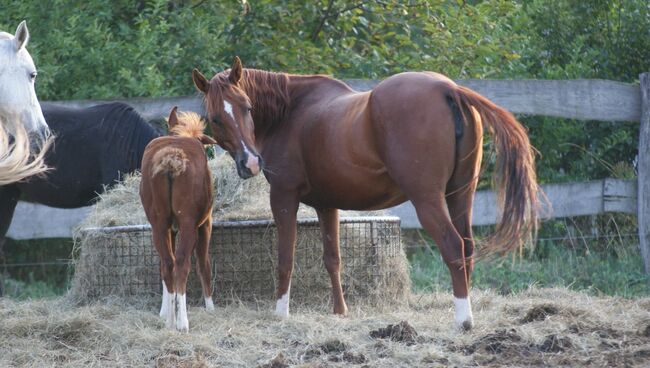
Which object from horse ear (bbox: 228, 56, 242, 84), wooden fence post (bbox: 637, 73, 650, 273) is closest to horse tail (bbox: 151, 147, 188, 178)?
horse ear (bbox: 228, 56, 242, 84)

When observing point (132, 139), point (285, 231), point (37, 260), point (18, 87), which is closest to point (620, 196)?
point (285, 231)

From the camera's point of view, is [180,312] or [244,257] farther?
[244,257]

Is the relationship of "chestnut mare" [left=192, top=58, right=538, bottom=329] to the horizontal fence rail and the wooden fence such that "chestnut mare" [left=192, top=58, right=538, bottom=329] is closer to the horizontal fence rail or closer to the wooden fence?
the horizontal fence rail

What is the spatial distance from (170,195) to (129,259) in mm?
1217

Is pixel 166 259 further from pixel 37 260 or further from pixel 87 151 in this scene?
pixel 37 260

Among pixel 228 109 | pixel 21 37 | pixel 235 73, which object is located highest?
pixel 21 37

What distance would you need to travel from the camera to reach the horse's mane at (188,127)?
588 centimetres

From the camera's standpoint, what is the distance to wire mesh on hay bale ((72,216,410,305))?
6.33 meters

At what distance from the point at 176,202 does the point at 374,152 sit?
1172mm

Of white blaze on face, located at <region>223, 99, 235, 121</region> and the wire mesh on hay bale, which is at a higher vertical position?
white blaze on face, located at <region>223, 99, 235, 121</region>

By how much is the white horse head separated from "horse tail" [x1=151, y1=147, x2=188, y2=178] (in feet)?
5.15

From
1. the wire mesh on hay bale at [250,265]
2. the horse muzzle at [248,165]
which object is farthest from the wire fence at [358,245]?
the horse muzzle at [248,165]

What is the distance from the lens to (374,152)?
211 inches

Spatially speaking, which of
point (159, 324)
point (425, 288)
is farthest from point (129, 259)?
point (425, 288)
